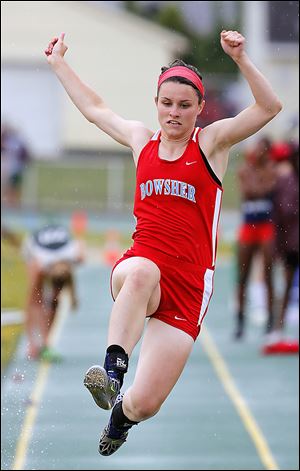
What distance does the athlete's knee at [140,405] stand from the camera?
6.46 meters

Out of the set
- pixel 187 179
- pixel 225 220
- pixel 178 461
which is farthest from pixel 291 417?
pixel 225 220

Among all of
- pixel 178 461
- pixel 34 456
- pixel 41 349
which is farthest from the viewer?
pixel 41 349

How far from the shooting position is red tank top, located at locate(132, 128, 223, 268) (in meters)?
6.59

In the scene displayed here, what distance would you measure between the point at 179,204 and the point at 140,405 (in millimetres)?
937

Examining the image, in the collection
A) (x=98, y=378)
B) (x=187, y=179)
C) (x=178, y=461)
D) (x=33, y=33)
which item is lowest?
(x=178, y=461)

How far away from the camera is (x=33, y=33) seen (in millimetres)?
40688

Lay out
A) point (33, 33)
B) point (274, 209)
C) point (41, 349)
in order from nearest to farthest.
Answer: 1. point (41, 349)
2. point (274, 209)
3. point (33, 33)

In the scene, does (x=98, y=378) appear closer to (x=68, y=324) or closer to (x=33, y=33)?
(x=68, y=324)

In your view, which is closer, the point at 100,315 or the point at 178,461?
the point at 178,461

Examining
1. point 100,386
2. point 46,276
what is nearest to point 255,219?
point 46,276

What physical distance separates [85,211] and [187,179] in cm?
2487

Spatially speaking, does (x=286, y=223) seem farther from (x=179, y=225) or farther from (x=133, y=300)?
(x=133, y=300)

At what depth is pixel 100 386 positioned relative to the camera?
622 cm

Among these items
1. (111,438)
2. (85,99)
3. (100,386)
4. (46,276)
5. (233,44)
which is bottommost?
(111,438)
